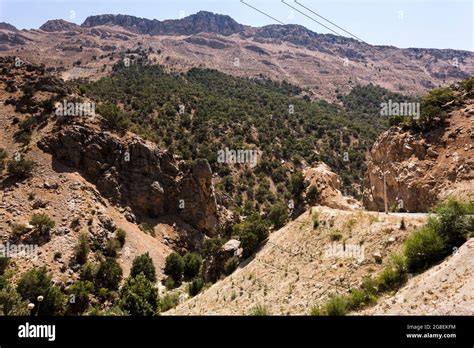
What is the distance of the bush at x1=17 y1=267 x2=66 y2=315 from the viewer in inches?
989

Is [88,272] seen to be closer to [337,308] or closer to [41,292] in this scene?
[41,292]

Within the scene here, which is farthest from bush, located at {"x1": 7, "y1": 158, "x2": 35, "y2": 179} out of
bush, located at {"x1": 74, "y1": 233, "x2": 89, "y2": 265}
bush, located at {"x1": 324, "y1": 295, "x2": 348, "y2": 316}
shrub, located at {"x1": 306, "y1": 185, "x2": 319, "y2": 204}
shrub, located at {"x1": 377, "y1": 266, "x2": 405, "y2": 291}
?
shrub, located at {"x1": 377, "y1": 266, "x2": 405, "y2": 291}

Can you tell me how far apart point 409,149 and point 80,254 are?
2552 centimetres

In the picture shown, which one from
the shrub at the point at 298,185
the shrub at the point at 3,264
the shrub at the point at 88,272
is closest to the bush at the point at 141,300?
the shrub at the point at 88,272

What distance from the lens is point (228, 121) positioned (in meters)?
70.2

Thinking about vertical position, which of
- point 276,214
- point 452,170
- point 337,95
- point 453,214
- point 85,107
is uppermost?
point 337,95

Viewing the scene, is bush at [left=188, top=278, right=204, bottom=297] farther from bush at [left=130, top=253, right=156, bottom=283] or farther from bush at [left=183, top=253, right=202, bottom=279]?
bush at [left=183, top=253, right=202, bottom=279]

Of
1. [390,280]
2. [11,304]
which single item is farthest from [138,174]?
[390,280]

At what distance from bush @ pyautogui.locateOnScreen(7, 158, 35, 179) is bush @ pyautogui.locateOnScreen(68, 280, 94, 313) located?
12392 mm

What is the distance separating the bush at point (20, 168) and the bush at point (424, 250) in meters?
32.6

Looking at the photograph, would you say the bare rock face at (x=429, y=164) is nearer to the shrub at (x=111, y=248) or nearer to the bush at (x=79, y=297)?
the bush at (x=79, y=297)

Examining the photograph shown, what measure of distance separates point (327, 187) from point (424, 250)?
1082cm
